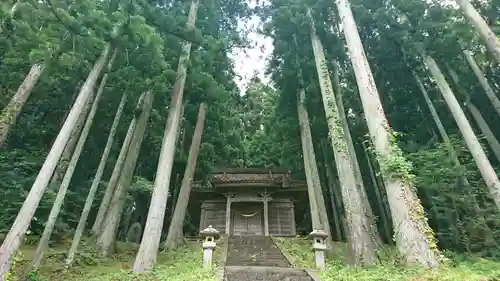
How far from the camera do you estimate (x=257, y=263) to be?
10312 mm

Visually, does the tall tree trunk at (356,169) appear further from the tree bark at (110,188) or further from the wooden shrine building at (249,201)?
the tree bark at (110,188)

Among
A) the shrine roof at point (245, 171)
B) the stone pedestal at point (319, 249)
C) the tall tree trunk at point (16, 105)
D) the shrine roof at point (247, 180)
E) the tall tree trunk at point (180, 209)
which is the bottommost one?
the stone pedestal at point (319, 249)

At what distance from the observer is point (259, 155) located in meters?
24.5

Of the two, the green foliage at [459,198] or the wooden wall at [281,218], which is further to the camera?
the wooden wall at [281,218]

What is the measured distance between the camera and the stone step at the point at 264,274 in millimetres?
7410

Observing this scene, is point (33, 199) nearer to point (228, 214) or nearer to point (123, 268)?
point (123, 268)

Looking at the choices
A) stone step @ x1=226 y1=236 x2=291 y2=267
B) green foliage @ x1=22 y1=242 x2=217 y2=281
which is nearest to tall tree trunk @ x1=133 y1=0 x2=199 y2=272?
green foliage @ x1=22 y1=242 x2=217 y2=281

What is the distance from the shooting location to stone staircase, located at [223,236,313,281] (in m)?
7.60

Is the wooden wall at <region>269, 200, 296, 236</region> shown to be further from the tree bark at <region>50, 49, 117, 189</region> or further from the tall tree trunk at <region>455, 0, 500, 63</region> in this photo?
the tall tree trunk at <region>455, 0, 500, 63</region>

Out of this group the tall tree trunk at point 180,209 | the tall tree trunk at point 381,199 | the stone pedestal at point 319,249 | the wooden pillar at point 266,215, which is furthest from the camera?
the wooden pillar at point 266,215

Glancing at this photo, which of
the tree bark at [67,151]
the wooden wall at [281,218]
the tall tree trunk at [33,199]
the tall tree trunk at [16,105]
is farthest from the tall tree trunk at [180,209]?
the wooden wall at [281,218]

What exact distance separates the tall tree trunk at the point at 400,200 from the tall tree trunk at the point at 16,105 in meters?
8.36

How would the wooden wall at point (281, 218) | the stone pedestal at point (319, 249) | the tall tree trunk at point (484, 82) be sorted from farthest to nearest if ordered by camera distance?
1. the wooden wall at point (281, 218)
2. the tall tree trunk at point (484, 82)
3. the stone pedestal at point (319, 249)

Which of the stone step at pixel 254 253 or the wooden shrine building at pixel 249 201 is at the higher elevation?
the wooden shrine building at pixel 249 201
